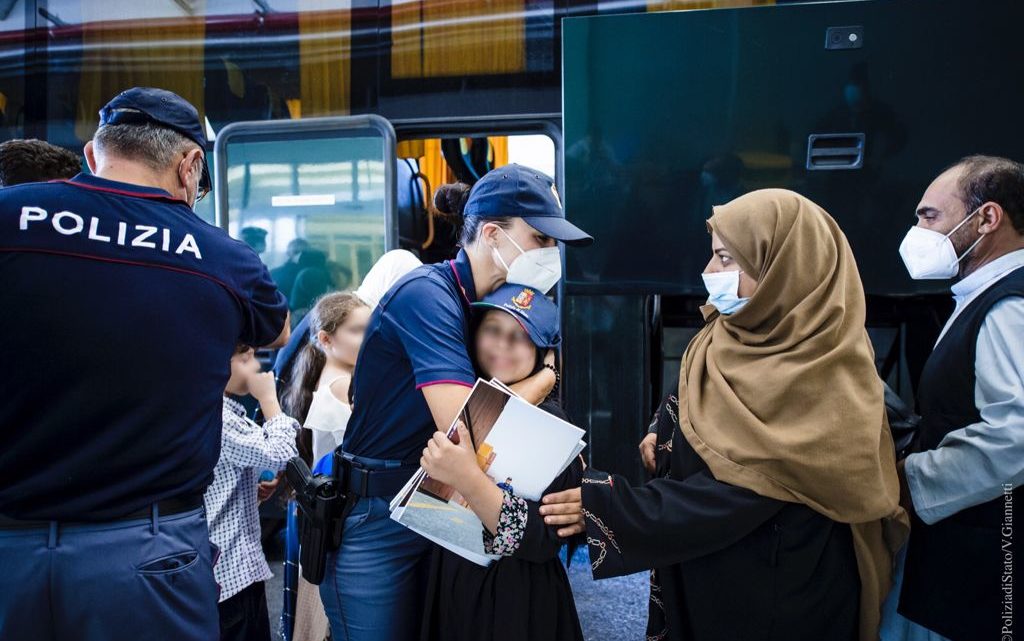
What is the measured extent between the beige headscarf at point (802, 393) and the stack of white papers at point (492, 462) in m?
0.32

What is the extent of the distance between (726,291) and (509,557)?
2.39 ft

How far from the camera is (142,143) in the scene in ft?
4.66

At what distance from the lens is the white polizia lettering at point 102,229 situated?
126 cm

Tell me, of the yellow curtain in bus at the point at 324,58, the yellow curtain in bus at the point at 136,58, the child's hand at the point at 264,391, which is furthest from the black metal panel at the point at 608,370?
the yellow curtain in bus at the point at 136,58

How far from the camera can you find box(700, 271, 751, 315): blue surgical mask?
1.49 metres

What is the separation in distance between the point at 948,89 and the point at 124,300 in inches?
109

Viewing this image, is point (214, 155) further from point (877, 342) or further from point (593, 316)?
point (877, 342)

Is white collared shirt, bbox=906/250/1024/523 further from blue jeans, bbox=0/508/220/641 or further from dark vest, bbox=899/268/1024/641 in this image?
blue jeans, bbox=0/508/220/641

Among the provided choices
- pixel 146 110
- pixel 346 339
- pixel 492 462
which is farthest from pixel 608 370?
pixel 146 110

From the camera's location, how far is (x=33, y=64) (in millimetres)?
3377

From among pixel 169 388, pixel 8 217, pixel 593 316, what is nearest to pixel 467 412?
pixel 169 388

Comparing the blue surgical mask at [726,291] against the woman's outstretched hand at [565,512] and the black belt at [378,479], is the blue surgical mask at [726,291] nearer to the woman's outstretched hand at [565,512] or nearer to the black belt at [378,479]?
the woman's outstretched hand at [565,512]

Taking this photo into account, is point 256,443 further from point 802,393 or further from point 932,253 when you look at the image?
point 932,253

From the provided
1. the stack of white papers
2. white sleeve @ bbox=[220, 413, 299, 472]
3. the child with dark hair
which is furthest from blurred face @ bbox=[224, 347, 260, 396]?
the stack of white papers
